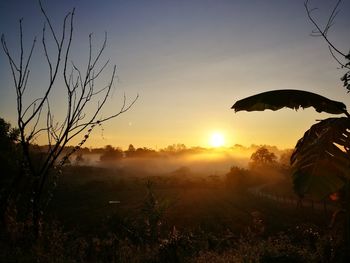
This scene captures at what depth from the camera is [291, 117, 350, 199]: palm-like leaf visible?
439cm

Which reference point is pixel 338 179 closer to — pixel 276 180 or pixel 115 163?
pixel 276 180

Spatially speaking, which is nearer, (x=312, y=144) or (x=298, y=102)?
(x=312, y=144)

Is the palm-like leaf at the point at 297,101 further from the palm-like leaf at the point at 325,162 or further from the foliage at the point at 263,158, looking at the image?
the foliage at the point at 263,158

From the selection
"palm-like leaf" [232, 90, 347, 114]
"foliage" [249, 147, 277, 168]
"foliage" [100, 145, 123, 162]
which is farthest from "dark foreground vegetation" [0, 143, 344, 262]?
"foliage" [100, 145, 123, 162]

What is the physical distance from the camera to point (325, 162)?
14.9 feet

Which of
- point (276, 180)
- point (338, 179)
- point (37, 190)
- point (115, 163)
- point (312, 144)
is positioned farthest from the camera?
point (115, 163)

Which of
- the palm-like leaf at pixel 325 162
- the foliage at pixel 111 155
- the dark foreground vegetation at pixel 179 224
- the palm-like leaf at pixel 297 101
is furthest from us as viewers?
the foliage at pixel 111 155

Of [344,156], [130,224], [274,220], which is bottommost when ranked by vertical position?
[274,220]

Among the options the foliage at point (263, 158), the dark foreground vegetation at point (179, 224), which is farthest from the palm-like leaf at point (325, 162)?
the foliage at point (263, 158)

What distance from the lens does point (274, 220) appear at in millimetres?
40156

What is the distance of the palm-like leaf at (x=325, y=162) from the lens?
4.39 m

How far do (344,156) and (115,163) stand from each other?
176 meters

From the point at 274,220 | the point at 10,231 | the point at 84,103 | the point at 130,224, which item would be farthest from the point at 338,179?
the point at 274,220

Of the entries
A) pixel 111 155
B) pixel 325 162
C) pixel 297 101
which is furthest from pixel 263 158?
pixel 111 155
